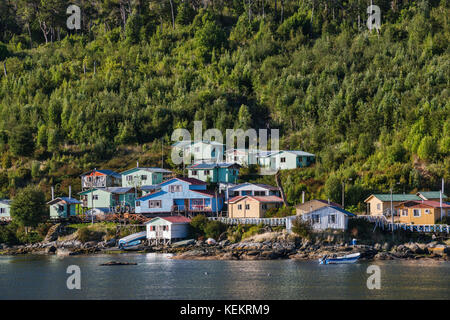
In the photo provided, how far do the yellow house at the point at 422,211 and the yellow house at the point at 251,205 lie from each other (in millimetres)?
11722

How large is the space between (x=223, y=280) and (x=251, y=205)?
21523 millimetres

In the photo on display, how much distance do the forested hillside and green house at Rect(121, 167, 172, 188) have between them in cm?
614

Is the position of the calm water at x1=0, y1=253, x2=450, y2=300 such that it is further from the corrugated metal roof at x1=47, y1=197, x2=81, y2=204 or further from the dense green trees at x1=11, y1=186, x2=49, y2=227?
the corrugated metal roof at x1=47, y1=197, x2=81, y2=204

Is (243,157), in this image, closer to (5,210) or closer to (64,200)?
(64,200)

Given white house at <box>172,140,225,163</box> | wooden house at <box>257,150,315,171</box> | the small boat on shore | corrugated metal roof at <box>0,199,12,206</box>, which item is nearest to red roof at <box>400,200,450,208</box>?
the small boat on shore

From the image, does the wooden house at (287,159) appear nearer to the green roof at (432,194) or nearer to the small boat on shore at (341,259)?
the green roof at (432,194)

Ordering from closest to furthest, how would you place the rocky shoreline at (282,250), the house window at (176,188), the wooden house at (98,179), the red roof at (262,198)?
the rocky shoreline at (282,250) → the red roof at (262,198) → the house window at (176,188) → the wooden house at (98,179)

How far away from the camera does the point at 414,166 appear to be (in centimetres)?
7112

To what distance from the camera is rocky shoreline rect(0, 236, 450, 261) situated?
56.2 meters

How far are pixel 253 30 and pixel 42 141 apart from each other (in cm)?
3915

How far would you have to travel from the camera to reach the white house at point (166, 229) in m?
65.4

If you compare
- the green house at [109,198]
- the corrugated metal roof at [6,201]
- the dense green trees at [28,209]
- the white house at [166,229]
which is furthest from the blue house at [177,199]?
the corrugated metal roof at [6,201]

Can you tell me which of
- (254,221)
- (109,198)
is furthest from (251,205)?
(109,198)

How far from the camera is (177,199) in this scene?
71.8 m
